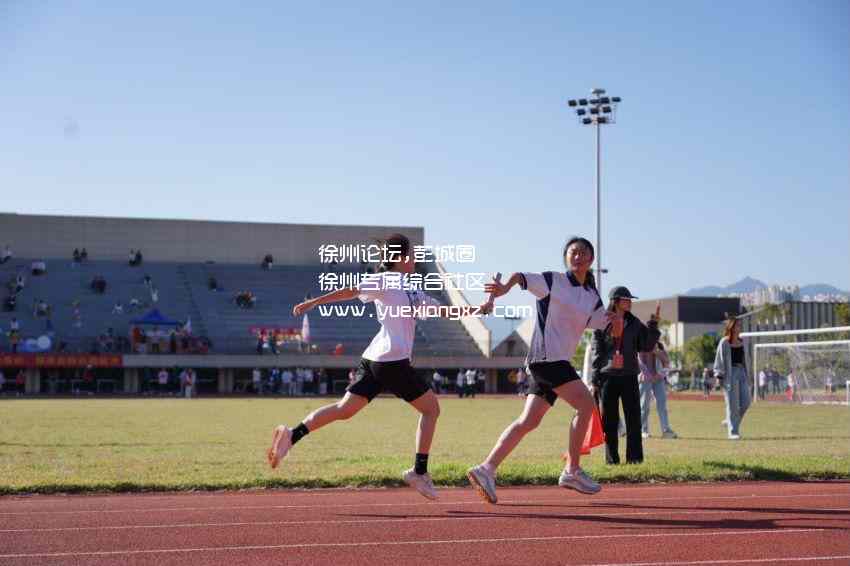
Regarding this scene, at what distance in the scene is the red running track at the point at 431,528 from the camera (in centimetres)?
707

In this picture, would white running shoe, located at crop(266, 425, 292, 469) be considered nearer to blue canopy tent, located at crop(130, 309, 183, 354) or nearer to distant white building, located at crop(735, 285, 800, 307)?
blue canopy tent, located at crop(130, 309, 183, 354)

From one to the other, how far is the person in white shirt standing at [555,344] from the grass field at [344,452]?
2125 mm

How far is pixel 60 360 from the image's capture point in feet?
185

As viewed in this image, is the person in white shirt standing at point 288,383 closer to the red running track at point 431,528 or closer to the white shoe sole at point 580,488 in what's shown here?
the red running track at point 431,528

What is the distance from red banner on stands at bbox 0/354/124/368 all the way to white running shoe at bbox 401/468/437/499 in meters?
50.2

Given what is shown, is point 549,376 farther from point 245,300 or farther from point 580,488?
point 245,300

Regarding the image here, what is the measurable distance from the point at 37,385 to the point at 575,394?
2047 inches

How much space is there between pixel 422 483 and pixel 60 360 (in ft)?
165

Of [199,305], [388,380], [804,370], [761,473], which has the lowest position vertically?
[761,473]

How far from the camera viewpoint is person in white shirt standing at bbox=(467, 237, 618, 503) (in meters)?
9.09

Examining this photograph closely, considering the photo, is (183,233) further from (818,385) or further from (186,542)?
(186,542)

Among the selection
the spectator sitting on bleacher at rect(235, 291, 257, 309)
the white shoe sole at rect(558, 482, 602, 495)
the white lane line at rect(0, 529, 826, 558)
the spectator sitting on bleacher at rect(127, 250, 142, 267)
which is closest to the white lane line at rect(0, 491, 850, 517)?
the white shoe sole at rect(558, 482, 602, 495)

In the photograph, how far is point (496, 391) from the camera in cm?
6353

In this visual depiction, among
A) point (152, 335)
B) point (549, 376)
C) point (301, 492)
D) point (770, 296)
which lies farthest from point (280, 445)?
point (770, 296)
